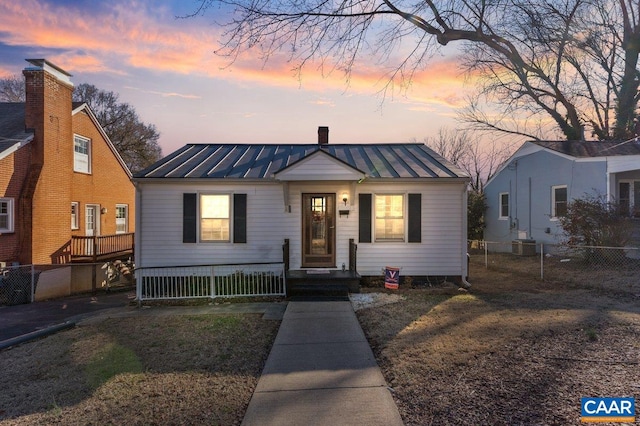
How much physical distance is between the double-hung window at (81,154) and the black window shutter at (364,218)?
45.1 feet

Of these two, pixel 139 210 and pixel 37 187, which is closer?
pixel 139 210

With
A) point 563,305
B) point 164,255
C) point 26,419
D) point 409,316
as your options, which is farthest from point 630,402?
point 164,255

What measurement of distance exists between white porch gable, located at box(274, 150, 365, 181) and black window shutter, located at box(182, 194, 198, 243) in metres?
2.45

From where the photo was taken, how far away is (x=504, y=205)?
1919cm

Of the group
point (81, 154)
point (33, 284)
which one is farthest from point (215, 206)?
point (81, 154)

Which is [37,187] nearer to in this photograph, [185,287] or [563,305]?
[185,287]

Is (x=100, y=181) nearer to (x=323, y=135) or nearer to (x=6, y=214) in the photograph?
(x=6, y=214)

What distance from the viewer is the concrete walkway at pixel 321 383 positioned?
3.33 metres

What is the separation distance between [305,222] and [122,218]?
15.4 m

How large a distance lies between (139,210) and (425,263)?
26.0ft

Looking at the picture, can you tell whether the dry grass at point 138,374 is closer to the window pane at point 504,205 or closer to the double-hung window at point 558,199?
the double-hung window at point 558,199

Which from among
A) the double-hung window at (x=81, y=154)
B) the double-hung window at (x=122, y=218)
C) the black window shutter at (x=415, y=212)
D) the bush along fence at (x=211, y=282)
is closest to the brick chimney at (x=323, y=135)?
the black window shutter at (x=415, y=212)

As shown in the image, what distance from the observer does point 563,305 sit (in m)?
7.35

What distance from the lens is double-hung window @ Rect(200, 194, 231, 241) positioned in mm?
9922
